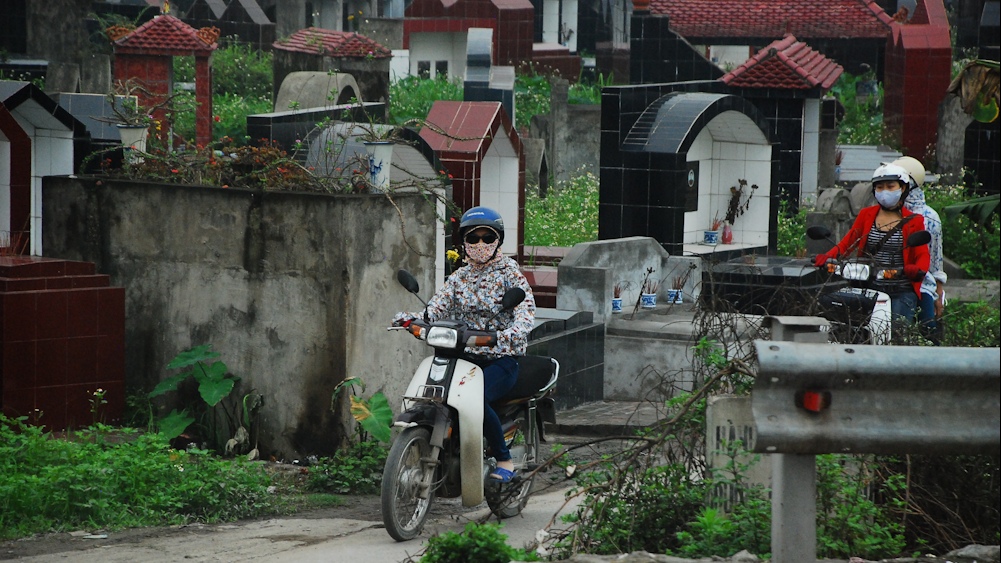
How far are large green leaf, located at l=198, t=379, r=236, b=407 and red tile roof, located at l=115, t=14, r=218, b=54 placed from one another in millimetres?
17053

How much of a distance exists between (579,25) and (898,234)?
138 ft

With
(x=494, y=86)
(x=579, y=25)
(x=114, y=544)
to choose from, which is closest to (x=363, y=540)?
(x=114, y=544)

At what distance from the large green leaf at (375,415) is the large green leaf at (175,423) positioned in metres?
1.38

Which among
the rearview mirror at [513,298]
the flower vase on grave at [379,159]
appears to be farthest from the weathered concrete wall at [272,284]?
the rearview mirror at [513,298]

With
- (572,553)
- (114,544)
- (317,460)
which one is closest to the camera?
(572,553)

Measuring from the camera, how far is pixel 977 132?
817 inches

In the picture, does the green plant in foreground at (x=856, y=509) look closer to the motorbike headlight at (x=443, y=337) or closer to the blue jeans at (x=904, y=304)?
the motorbike headlight at (x=443, y=337)

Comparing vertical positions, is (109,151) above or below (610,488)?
above

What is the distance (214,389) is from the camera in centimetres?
971

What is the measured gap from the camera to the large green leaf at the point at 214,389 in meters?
9.62

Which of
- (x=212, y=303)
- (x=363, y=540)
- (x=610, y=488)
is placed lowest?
(x=363, y=540)

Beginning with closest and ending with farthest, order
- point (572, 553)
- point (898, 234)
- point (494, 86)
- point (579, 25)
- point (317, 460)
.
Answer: point (572, 553)
point (317, 460)
point (898, 234)
point (494, 86)
point (579, 25)

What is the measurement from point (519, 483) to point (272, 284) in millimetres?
2755

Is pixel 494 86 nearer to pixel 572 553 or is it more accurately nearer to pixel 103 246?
pixel 103 246
